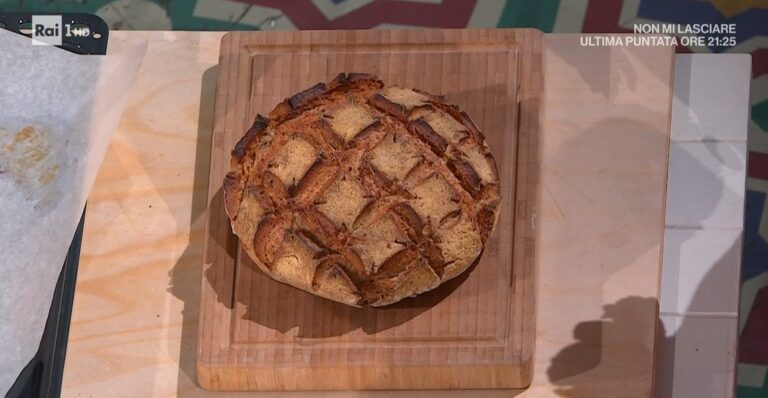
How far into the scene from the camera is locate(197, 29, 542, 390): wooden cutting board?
4.71 ft

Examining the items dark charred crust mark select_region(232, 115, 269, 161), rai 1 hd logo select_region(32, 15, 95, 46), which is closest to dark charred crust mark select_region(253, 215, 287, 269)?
dark charred crust mark select_region(232, 115, 269, 161)

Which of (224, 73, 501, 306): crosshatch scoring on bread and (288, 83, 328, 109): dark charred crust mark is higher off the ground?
(288, 83, 328, 109): dark charred crust mark

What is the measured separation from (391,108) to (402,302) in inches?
10.2

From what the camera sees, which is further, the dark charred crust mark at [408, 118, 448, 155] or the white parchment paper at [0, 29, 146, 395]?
the white parchment paper at [0, 29, 146, 395]

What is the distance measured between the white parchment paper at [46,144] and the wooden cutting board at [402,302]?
7.7 inches

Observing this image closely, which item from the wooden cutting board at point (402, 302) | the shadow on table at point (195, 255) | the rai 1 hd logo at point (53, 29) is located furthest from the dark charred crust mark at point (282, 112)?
the rai 1 hd logo at point (53, 29)

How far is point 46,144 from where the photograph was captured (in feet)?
5.24

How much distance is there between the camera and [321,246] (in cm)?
137

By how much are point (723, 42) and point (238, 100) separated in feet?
3.33

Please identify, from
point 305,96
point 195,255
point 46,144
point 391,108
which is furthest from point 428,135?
point 46,144

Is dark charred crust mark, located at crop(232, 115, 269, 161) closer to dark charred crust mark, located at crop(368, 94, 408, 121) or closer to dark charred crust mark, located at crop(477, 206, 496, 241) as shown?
dark charred crust mark, located at crop(368, 94, 408, 121)

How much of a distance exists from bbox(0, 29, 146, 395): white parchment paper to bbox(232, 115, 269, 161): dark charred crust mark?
0.29m

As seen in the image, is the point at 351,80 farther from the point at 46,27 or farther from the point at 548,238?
the point at 46,27

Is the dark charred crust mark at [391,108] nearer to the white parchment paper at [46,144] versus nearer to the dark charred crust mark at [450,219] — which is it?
the dark charred crust mark at [450,219]
